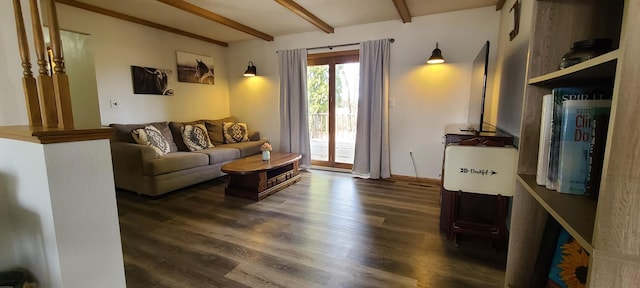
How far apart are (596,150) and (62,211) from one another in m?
1.62

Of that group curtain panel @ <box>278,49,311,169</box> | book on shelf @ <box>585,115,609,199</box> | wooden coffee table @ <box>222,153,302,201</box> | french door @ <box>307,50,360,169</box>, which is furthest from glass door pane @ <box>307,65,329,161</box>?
book on shelf @ <box>585,115,609,199</box>

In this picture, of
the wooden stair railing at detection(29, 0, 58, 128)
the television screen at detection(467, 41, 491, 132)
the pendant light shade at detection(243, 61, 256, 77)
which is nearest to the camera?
the wooden stair railing at detection(29, 0, 58, 128)

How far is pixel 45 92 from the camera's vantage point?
1.01 metres

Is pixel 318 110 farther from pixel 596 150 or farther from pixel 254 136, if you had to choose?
pixel 596 150

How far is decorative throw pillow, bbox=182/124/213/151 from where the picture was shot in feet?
13.2

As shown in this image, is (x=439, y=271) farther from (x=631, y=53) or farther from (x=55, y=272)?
(x=55, y=272)

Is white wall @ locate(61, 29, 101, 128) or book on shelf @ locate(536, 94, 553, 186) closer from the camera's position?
book on shelf @ locate(536, 94, 553, 186)

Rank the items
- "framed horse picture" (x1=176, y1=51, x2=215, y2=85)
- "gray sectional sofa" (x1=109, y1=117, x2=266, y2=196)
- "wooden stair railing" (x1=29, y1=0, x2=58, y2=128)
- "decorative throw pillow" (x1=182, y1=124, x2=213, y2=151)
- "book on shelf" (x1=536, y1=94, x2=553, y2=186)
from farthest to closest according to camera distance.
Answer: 1. "framed horse picture" (x1=176, y1=51, x2=215, y2=85)
2. "decorative throw pillow" (x1=182, y1=124, x2=213, y2=151)
3. "gray sectional sofa" (x1=109, y1=117, x2=266, y2=196)
4. "wooden stair railing" (x1=29, y1=0, x2=58, y2=128)
5. "book on shelf" (x1=536, y1=94, x2=553, y2=186)

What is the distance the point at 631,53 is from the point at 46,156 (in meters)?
1.46

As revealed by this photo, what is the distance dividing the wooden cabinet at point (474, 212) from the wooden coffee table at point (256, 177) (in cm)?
196

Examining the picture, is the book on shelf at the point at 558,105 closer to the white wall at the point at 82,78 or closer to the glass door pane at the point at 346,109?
the glass door pane at the point at 346,109

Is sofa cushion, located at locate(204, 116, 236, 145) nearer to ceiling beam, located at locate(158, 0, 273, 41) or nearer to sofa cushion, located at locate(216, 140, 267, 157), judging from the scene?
sofa cushion, located at locate(216, 140, 267, 157)

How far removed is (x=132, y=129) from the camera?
11.6 ft

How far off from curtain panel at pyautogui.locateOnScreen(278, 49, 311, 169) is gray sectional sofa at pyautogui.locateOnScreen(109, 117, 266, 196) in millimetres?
958
